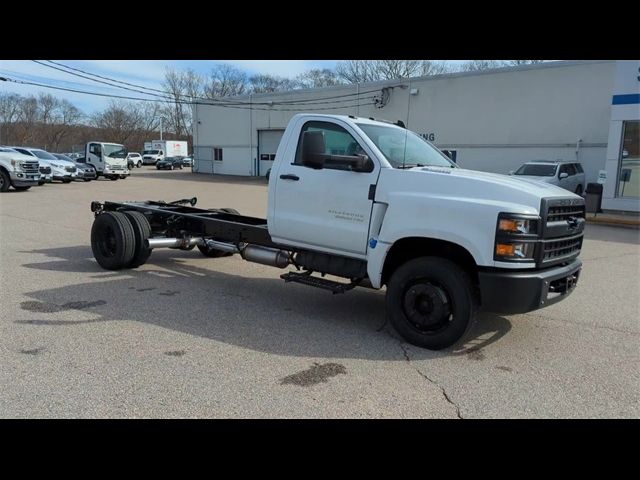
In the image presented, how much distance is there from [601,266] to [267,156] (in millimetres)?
33583

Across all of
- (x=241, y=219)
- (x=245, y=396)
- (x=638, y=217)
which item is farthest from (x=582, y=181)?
(x=245, y=396)

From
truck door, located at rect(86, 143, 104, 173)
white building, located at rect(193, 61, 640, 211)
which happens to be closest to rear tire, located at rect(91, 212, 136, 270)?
white building, located at rect(193, 61, 640, 211)

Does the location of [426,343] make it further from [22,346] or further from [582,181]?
[582,181]

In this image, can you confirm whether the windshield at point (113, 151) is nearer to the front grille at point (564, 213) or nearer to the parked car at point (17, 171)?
the parked car at point (17, 171)

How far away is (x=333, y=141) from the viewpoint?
577 cm

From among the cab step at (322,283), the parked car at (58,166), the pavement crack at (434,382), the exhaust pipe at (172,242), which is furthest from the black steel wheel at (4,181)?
the pavement crack at (434,382)

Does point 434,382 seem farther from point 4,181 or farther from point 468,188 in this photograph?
point 4,181

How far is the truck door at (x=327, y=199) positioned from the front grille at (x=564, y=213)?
1.69 meters

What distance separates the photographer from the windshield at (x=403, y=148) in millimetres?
5457

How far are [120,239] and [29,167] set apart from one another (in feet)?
58.5

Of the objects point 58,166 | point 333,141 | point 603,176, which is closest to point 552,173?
point 603,176

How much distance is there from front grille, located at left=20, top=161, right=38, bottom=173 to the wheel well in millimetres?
21597

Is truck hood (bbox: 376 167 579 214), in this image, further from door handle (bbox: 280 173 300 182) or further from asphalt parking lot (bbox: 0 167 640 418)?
asphalt parking lot (bbox: 0 167 640 418)

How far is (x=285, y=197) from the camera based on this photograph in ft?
19.4
